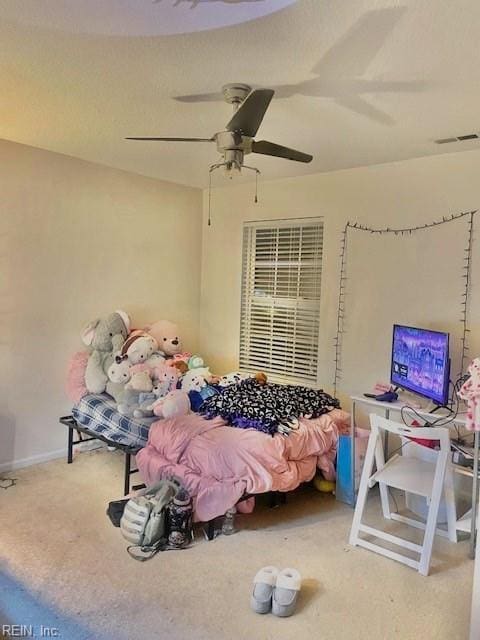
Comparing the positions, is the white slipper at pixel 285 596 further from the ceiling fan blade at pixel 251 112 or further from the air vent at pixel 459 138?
the air vent at pixel 459 138

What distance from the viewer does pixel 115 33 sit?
75.5 inches

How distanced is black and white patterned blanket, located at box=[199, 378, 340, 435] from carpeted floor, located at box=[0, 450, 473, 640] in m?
0.61

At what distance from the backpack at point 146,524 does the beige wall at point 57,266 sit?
1492 mm

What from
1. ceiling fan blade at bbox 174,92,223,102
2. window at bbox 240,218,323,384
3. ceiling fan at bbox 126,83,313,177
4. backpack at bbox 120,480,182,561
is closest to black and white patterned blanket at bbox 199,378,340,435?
backpack at bbox 120,480,182,561

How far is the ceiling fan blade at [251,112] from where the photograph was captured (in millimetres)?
2057

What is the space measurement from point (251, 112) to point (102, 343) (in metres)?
2.38

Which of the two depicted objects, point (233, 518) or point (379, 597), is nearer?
point (379, 597)

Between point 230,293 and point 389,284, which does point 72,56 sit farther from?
point 230,293

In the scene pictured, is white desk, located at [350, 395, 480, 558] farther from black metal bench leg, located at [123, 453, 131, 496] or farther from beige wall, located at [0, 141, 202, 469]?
beige wall, located at [0, 141, 202, 469]

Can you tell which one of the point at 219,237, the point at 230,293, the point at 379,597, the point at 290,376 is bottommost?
the point at 379,597

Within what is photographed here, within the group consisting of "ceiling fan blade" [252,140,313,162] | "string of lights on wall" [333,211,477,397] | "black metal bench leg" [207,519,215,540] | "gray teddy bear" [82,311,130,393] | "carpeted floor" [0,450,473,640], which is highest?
"ceiling fan blade" [252,140,313,162]

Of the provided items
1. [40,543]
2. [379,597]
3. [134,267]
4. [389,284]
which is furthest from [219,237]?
[379,597]

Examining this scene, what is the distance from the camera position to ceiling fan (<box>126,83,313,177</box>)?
213cm

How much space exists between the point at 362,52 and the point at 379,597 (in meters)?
2.47
